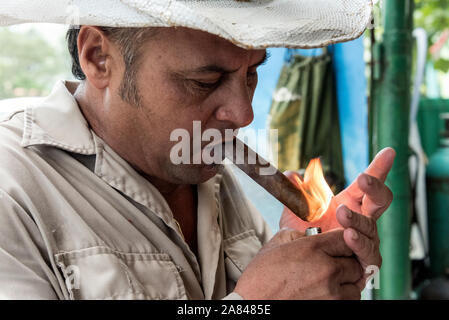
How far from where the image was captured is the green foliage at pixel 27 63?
14.8ft

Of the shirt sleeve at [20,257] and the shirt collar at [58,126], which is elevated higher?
the shirt collar at [58,126]

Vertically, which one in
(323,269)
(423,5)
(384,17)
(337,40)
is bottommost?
(323,269)

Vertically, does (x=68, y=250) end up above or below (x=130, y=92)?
below

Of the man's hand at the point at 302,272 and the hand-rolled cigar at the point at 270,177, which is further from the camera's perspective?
the hand-rolled cigar at the point at 270,177

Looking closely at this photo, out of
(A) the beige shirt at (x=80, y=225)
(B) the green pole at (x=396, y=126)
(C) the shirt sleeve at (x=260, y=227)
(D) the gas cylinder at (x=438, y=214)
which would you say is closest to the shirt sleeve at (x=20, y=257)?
(A) the beige shirt at (x=80, y=225)

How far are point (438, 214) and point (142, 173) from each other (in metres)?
3.65

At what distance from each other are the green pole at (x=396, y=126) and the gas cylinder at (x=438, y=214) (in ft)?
5.13

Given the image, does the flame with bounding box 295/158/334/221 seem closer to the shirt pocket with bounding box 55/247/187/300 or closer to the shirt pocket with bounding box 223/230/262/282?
the shirt pocket with bounding box 223/230/262/282

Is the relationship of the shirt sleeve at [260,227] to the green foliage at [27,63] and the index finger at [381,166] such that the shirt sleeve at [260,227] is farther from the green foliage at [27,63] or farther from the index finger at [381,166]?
the green foliage at [27,63]
